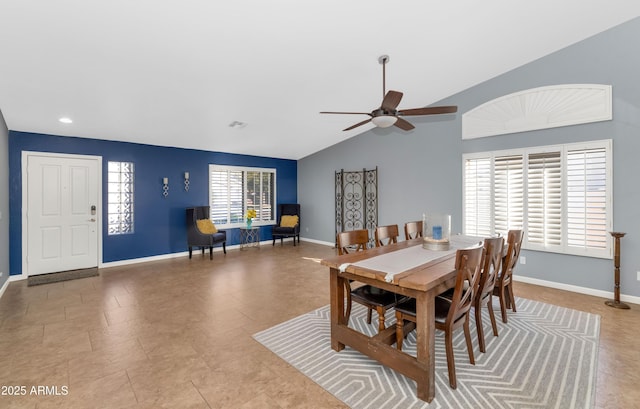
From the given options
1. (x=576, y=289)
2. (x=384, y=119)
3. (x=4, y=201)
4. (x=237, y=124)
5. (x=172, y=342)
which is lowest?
(x=172, y=342)

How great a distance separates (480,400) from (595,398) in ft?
2.54

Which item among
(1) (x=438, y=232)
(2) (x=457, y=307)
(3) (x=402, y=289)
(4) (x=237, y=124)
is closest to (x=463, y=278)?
(2) (x=457, y=307)

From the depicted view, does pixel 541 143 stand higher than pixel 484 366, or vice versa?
pixel 541 143

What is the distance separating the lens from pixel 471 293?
85.4 inches

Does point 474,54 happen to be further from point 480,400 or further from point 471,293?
point 480,400

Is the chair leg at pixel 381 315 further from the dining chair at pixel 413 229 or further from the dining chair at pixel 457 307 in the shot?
the dining chair at pixel 413 229

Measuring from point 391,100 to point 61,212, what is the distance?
5.73m

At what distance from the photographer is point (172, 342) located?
2691mm

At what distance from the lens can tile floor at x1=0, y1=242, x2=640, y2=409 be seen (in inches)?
77.9

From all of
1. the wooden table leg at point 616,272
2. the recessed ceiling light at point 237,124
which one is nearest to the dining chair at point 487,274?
the wooden table leg at point 616,272

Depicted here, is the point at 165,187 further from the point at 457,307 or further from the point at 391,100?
the point at 457,307

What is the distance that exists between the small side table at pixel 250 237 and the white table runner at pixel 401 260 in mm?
5196

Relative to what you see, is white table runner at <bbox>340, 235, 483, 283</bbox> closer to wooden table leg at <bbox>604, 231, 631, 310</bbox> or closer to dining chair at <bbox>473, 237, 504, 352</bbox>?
dining chair at <bbox>473, 237, 504, 352</bbox>

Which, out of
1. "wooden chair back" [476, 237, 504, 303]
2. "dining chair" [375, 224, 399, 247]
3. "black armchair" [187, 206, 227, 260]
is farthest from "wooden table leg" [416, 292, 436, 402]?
"black armchair" [187, 206, 227, 260]
